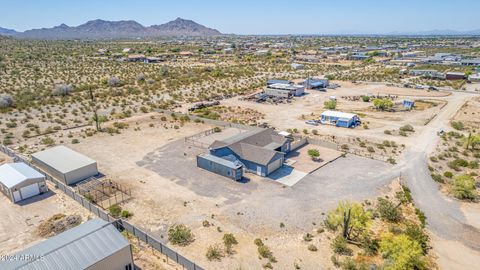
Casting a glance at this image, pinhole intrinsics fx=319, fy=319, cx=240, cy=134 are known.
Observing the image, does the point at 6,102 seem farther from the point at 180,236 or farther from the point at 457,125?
the point at 457,125

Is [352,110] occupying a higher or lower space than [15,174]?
lower

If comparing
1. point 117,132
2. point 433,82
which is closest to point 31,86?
point 117,132

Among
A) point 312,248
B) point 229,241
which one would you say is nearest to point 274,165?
point 312,248

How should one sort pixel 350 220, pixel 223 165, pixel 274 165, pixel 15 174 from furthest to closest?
pixel 274 165 → pixel 223 165 → pixel 15 174 → pixel 350 220

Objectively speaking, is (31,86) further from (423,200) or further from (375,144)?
(423,200)

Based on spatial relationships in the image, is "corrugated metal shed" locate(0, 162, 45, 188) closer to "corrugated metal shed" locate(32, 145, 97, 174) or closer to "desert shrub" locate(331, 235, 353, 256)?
"corrugated metal shed" locate(32, 145, 97, 174)

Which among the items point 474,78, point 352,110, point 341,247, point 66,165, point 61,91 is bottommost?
point 341,247

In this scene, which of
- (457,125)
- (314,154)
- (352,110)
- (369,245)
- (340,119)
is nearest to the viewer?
(369,245)

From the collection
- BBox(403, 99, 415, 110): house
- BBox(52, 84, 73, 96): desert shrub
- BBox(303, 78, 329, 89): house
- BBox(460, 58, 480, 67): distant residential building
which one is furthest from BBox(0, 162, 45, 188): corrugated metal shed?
BBox(460, 58, 480, 67): distant residential building
